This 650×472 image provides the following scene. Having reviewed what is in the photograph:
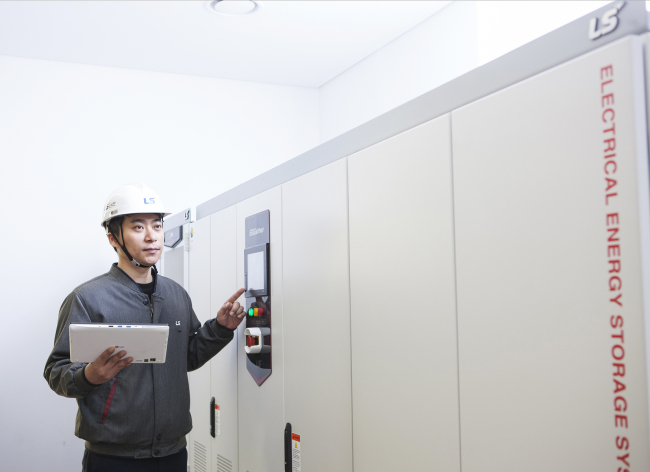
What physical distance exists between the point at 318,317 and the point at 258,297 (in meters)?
0.49

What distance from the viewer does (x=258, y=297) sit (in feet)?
7.62

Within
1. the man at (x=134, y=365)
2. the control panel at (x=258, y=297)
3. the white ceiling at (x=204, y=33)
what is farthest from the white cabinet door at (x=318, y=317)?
the white ceiling at (x=204, y=33)

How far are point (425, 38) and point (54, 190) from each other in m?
2.76

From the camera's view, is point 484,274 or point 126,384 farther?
point 126,384

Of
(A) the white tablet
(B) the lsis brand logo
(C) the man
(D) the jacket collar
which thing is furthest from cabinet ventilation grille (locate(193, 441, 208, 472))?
(B) the lsis brand logo

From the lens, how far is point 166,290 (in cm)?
231

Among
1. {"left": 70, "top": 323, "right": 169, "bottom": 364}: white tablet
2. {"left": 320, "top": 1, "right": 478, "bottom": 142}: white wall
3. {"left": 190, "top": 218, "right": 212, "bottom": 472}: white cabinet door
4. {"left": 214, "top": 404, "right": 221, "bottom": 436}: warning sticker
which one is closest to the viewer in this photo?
{"left": 70, "top": 323, "right": 169, "bottom": 364}: white tablet

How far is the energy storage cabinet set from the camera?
3.13ft

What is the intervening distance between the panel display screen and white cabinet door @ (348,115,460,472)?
0.66 meters

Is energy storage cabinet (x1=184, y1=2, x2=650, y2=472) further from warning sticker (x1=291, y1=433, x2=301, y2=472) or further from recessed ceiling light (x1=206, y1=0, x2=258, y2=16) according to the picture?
recessed ceiling light (x1=206, y1=0, x2=258, y2=16)

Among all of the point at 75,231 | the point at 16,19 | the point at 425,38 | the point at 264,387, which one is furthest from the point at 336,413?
the point at 16,19

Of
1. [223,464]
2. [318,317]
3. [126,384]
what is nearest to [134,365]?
[126,384]

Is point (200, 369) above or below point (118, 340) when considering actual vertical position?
below

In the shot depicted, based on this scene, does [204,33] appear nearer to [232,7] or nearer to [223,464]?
[232,7]
